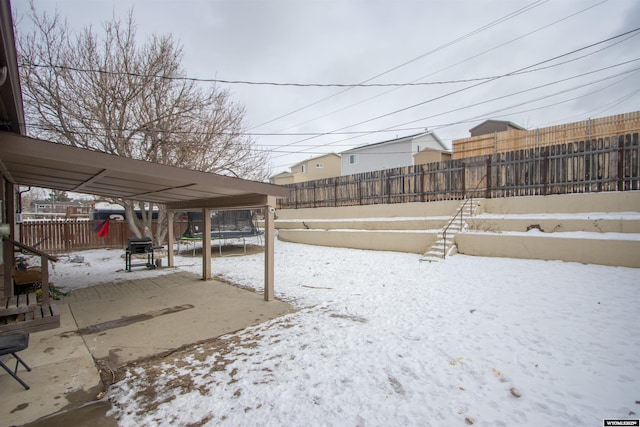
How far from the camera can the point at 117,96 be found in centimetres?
946

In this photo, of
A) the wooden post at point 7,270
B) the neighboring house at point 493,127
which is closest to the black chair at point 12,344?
the wooden post at point 7,270

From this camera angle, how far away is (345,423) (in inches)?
82.5

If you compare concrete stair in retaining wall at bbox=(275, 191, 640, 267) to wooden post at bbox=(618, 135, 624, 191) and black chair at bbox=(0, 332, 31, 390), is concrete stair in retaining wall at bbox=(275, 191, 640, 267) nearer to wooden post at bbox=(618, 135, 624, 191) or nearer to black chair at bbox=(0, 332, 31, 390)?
wooden post at bbox=(618, 135, 624, 191)

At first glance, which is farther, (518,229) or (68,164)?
(518,229)

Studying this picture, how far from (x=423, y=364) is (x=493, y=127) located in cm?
2246

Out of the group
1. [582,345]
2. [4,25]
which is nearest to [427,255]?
[582,345]

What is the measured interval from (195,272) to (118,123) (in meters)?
5.99

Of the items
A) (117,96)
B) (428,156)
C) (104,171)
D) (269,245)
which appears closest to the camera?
(104,171)

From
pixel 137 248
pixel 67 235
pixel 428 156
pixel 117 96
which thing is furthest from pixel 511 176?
pixel 67 235

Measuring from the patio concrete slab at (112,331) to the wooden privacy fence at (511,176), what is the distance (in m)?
5.66

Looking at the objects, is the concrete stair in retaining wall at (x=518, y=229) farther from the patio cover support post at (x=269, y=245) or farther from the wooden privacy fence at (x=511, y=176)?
the patio cover support post at (x=269, y=245)

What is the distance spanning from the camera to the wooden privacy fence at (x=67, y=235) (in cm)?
1155

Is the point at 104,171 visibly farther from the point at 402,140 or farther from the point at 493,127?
the point at 493,127

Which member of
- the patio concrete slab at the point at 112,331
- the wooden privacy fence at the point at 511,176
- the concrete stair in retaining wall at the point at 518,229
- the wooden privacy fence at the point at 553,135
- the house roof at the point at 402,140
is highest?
the house roof at the point at 402,140
